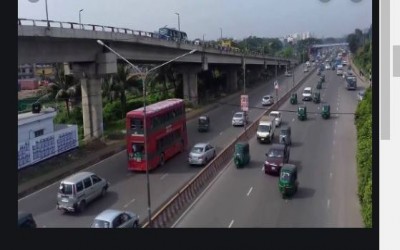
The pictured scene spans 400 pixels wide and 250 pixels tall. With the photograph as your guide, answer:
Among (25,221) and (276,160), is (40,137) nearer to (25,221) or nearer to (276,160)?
(25,221)

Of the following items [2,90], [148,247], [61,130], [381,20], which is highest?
[381,20]

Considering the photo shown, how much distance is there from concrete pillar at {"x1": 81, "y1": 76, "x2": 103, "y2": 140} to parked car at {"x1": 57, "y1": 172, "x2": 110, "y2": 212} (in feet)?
43.8

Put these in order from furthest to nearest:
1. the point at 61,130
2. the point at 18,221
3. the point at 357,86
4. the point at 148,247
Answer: the point at 357,86, the point at 61,130, the point at 18,221, the point at 148,247

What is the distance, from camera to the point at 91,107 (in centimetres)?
3550

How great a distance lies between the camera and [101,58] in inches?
1382

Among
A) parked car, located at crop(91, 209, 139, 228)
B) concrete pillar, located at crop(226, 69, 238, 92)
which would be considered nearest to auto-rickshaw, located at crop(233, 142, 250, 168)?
parked car, located at crop(91, 209, 139, 228)

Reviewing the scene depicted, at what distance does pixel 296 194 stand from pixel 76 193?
34.6ft

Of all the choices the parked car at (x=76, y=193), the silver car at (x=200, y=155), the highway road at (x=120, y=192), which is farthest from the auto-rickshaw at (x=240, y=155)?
the parked car at (x=76, y=193)

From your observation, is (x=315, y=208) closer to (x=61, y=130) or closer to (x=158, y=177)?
(x=158, y=177)

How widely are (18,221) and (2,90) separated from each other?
5280 millimetres

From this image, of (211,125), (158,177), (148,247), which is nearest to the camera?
(148,247)

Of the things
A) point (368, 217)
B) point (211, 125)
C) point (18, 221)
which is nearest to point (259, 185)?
point (368, 217)

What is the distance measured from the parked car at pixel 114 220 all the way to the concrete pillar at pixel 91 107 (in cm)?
A: 1787

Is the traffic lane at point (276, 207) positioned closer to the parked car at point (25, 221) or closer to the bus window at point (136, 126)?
the bus window at point (136, 126)
